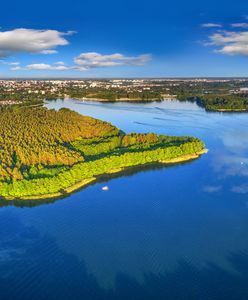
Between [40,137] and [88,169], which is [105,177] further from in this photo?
[40,137]

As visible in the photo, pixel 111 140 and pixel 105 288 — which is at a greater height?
pixel 111 140

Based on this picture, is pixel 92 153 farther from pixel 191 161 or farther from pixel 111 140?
pixel 191 161

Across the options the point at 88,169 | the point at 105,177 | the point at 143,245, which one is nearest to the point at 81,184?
the point at 88,169

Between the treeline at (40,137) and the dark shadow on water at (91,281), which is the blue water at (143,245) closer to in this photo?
the dark shadow on water at (91,281)

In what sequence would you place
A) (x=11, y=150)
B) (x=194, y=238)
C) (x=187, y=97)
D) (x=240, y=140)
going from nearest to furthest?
(x=194, y=238), (x=11, y=150), (x=240, y=140), (x=187, y=97)

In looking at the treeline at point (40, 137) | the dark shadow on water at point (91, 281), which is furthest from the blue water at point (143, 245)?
the treeline at point (40, 137)

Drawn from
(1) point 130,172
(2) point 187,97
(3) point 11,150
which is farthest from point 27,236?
(2) point 187,97

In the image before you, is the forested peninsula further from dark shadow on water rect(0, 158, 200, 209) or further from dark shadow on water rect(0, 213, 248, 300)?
dark shadow on water rect(0, 213, 248, 300)
